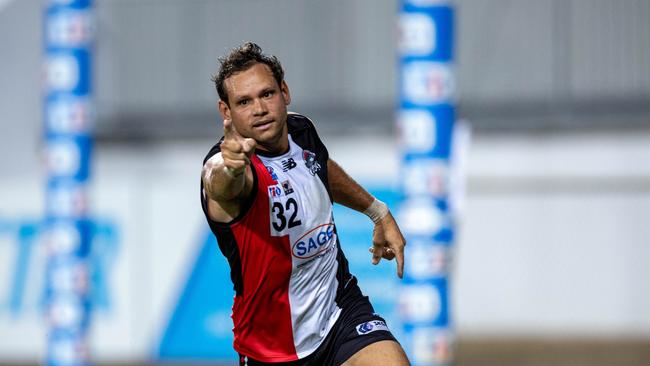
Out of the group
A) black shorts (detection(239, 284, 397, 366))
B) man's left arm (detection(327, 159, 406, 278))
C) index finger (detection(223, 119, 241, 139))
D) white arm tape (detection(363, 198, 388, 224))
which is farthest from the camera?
white arm tape (detection(363, 198, 388, 224))

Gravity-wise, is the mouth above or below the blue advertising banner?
above

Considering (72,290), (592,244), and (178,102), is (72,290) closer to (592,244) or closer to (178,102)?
(178,102)

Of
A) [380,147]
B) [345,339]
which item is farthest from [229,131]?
[380,147]

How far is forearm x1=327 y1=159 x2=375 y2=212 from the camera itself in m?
6.20

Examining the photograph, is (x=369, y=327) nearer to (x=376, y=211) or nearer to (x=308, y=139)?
(x=376, y=211)

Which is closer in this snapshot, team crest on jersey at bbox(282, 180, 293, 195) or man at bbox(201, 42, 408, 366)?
man at bbox(201, 42, 408, 366)

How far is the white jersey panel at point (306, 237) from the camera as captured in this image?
5688 mm

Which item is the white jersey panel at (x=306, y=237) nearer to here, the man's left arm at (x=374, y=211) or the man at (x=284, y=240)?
the man at (x=284, y=240)

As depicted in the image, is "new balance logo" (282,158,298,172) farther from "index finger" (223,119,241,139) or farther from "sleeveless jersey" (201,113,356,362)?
"index finger" (223,119,241,139)

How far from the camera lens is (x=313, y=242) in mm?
5824

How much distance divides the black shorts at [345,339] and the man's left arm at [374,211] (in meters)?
0.30

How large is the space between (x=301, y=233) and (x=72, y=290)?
5.60 metres

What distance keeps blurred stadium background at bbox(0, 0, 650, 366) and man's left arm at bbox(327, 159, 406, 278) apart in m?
9.80

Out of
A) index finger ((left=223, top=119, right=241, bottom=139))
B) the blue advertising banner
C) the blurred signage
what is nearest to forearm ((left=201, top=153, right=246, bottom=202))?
index finger ((left=223, top=119, right=241, bottom=139))
